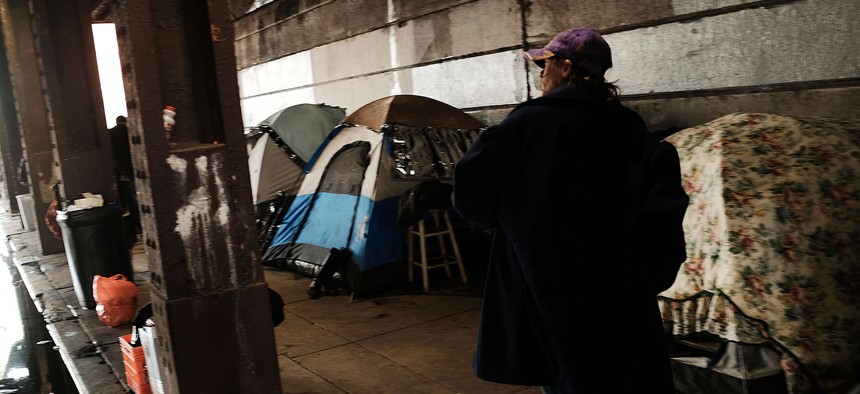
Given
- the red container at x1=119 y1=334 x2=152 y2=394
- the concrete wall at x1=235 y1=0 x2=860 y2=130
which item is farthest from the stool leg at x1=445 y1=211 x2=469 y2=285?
the red container at x1=119 y1=334 x2=152 y2=394

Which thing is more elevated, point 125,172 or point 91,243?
point 125,172

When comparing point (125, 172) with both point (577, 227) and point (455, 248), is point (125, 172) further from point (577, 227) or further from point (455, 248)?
point (577, 227)

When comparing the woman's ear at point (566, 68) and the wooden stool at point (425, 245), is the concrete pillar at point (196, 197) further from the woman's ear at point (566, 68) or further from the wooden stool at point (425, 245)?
the wooden stool at point (425, 245)

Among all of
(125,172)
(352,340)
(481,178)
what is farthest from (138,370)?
(125,172)

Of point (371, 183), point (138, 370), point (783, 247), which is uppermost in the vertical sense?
point (371, 183)

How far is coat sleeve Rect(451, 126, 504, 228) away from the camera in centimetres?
221

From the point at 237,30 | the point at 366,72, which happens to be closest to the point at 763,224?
the point at 366,72

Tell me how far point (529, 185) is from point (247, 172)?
6.84 ft

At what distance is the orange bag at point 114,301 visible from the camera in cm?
601

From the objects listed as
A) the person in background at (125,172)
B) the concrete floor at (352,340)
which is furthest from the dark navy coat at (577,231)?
the person in background at (125,172)

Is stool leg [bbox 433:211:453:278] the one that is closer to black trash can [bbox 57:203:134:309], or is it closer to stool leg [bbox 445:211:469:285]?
stool leg [bbox 445:211:469:285]

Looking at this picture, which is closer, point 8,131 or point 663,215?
point 663,215

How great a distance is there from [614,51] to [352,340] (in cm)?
324

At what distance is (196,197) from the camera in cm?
365
